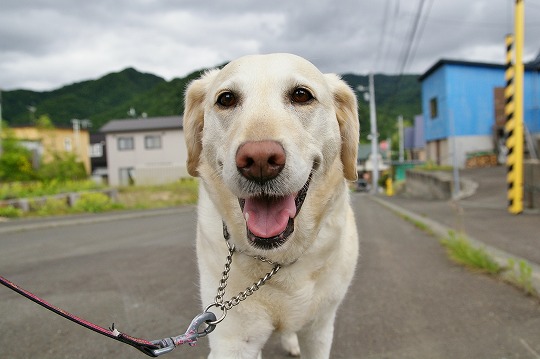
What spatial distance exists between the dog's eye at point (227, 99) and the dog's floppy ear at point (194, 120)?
12.1 inches

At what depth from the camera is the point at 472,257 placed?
4.59 m

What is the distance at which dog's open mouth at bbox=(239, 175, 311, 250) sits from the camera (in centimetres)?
171

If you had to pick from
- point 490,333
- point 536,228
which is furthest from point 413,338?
point 536,228

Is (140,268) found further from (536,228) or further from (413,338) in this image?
(536,228)

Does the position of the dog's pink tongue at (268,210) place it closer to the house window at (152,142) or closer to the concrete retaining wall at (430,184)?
the concrete retaining wall at (430,184)

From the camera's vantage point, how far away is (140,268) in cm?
547

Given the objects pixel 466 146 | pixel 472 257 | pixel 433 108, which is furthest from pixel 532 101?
pixel 472 257

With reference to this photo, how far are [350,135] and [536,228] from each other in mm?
5401

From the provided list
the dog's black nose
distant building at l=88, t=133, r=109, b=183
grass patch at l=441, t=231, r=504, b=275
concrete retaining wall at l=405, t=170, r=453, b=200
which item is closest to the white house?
distant building at l=88, t=133, r=109, b=183

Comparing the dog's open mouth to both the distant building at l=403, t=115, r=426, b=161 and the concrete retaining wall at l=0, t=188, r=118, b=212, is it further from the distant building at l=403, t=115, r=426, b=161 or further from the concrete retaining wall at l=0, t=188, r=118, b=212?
the distant building at l=403, t=115, r=426, b=161

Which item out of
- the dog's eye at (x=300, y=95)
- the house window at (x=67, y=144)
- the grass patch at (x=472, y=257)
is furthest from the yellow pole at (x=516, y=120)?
the house window at (x=67, y=144)

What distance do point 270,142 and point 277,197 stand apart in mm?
288

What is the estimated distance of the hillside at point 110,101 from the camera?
53.5 metres

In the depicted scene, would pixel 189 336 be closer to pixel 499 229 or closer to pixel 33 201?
pixel 499 229
